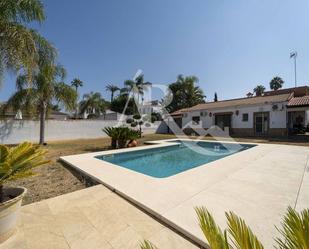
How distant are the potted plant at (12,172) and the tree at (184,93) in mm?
32642

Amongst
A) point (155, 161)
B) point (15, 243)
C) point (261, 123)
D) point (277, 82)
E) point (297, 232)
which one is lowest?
point (155, 161)

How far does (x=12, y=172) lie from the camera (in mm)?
2896

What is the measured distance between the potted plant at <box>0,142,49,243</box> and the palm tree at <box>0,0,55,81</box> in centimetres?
470

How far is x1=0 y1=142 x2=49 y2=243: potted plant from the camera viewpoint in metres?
2.62

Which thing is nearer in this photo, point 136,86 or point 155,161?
point 155,161

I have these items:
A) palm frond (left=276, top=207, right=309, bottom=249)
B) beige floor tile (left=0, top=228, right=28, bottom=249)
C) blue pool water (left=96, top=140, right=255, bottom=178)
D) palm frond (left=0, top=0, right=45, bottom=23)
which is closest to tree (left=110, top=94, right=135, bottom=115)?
blue pool water (left=96, top=140, right=255, bottom=178)

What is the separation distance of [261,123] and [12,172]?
72.2 ft

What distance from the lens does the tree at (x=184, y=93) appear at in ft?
111

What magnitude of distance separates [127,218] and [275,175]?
16.4ft

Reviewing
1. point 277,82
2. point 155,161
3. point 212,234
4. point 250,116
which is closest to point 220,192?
point 212,234

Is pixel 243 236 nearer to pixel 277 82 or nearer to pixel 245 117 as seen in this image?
pixel 245 117

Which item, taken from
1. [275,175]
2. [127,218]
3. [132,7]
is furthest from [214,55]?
[127,218]

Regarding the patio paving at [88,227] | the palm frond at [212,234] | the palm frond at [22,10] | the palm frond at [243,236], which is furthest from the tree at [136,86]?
the palm frond at [243,236]

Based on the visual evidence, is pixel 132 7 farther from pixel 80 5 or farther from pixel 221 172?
pixel 221 172
